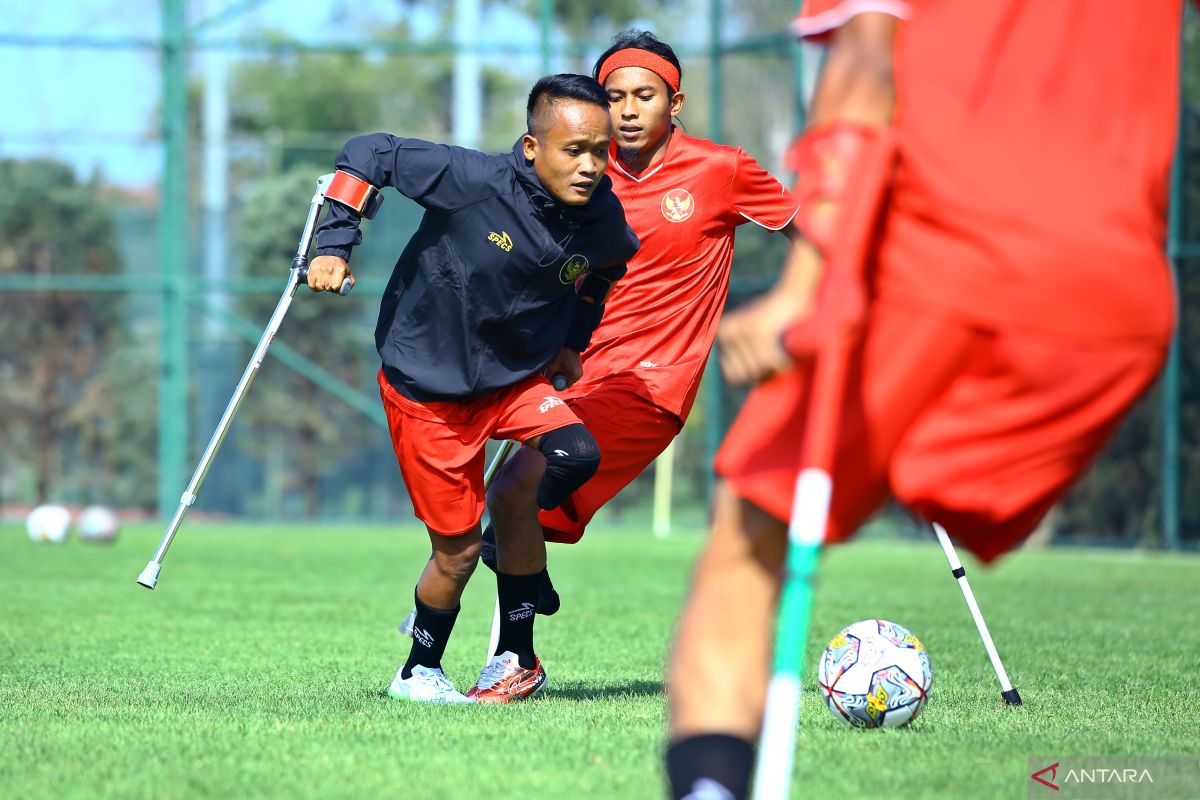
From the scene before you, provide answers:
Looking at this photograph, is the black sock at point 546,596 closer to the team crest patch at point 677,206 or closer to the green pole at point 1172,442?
the team crest patch at point 677,206

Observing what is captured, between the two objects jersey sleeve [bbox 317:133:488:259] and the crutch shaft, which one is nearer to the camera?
jersey sleeve [bbox 317:133:488:259]

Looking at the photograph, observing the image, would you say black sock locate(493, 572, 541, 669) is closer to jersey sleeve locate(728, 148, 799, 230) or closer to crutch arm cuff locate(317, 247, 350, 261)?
crutch arm cuff locate(317, 247, 350, 261)

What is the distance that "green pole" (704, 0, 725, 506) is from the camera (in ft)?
57.8

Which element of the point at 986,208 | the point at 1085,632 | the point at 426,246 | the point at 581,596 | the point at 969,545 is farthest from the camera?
the point at 581,596

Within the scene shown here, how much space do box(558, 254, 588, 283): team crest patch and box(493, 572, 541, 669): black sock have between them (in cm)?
107

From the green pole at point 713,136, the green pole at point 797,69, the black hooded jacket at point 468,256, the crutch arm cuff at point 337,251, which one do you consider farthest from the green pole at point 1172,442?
the crutch arm cuff at point 337,251

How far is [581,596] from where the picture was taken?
31.9 feet

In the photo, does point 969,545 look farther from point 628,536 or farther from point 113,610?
point 628,536

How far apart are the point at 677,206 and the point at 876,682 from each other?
2228mm

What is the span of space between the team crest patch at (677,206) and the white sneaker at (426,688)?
2.00m

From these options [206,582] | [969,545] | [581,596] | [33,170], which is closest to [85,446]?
[33,170]

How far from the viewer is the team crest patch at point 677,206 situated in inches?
245

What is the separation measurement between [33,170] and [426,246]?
14.3m

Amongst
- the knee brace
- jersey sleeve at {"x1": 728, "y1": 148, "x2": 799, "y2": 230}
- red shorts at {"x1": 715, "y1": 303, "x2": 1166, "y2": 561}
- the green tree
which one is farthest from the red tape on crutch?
the green tree
